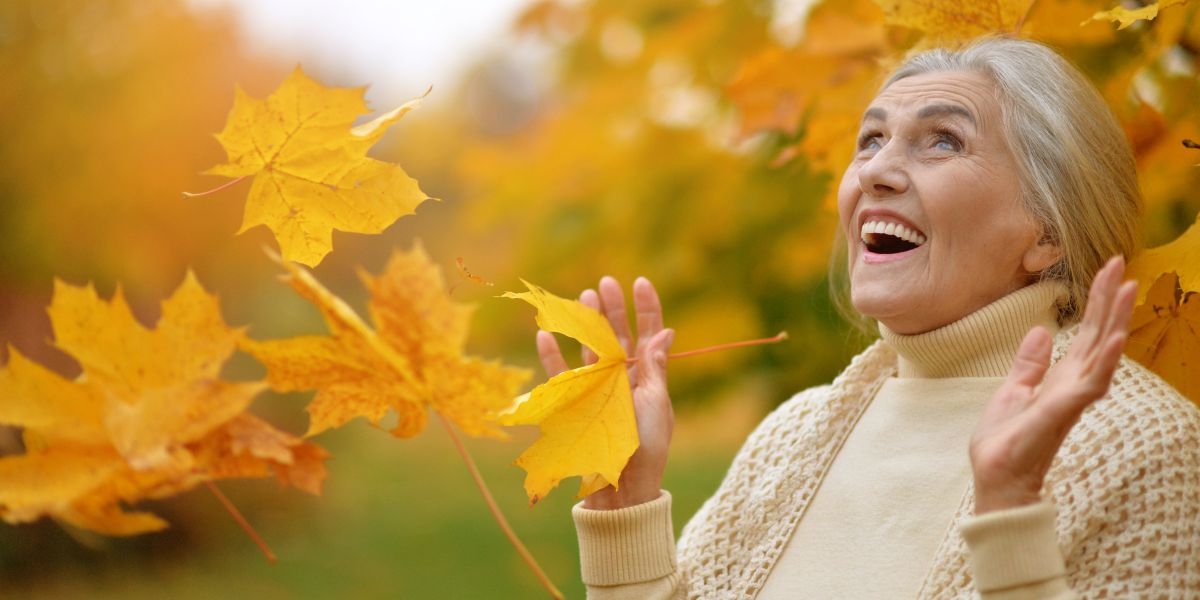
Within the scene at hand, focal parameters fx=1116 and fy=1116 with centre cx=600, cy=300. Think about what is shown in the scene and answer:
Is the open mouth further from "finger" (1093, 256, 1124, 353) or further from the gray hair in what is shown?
"finger" (1093, 256, 1124, 353)

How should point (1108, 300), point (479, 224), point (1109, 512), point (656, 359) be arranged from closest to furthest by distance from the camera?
point (1108, 300) → point (1109, 512) → point (656, 359) → point (479, 224)

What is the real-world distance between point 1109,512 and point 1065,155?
51 cm

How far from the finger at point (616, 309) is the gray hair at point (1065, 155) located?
0.55 m

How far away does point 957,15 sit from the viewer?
172cm

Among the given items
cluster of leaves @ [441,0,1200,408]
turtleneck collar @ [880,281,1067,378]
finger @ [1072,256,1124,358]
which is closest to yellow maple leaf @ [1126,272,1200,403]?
cluster of leaves @ [441,0,1200,408]

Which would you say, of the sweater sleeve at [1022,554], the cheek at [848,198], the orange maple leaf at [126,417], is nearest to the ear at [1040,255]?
the cheek at [848,198]

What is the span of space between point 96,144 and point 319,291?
4465 millimetres

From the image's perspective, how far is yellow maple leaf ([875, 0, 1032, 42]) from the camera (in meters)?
1.68

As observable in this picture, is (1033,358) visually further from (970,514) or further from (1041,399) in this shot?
(970,514)

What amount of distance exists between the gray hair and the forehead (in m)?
0.02

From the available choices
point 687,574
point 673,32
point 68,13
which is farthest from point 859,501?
point 68,13

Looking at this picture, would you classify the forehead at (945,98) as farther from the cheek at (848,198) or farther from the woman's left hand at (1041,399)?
the woman's left hand at (1041,399)

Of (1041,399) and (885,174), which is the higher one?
(885,174)

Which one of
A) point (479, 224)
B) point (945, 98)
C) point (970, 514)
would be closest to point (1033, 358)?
point (970, 514)
